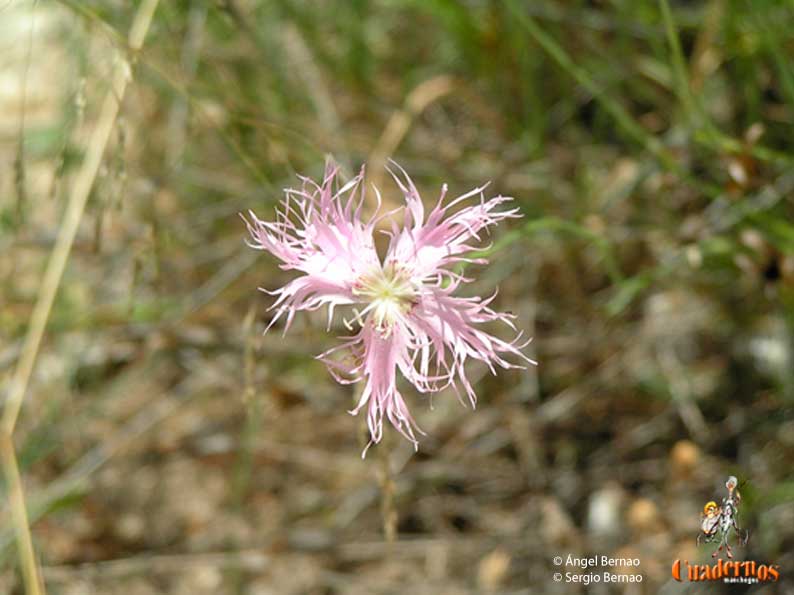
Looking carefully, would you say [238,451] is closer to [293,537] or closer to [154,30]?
[293,537]

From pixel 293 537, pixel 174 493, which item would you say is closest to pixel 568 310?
pixel 293 537

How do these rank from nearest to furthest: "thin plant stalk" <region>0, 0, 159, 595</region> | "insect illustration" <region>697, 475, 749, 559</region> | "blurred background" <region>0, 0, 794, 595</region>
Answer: "thin plant stalk" <region>0, 0, 159, 595</region>, "insect illustration" <region>697, 475, 749, 559</region>, "blurred background" <region>0, 0, 794, 595</region>

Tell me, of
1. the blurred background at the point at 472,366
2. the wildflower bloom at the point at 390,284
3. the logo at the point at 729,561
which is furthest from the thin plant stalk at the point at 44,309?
Answer: the logo at the point at 729,561

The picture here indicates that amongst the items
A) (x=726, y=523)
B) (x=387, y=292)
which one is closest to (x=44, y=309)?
(x=387, y=292)

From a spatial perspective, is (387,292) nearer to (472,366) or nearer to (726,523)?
(726,523)

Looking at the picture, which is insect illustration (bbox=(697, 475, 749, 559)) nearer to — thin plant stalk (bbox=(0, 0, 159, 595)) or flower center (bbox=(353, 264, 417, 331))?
flower center (bbox=(353, 264, 417, 331))

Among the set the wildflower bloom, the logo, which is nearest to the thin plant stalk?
the wildflower bloom
